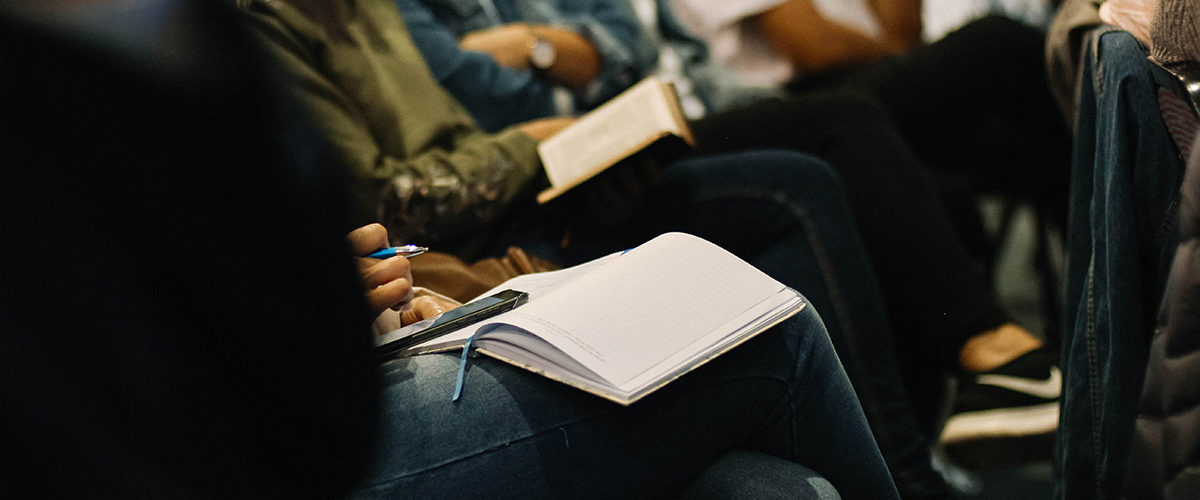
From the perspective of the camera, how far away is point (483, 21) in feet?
5.11

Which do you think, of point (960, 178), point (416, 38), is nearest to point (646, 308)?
point (416, 38)

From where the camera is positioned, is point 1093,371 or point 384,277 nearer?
point 384,277

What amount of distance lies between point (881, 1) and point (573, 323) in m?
1.42

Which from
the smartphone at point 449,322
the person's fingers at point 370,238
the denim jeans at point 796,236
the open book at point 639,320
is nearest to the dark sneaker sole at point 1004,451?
the denim jeans at point 796,236

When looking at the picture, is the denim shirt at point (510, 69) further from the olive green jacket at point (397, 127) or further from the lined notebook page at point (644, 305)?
the lined notebook page at point (644, 305)

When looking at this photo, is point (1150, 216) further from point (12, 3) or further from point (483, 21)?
point (483, 21)

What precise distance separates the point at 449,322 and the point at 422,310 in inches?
2.0

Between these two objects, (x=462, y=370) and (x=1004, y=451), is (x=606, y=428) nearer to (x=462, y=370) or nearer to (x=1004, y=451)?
(x=462, y=370)

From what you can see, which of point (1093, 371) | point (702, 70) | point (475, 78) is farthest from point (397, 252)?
point (702, 70)

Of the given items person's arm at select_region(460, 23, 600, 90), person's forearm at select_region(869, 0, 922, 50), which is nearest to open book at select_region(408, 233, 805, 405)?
person's arm at select_region(460, 23, 600, 90)

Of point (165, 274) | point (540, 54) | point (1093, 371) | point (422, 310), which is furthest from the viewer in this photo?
point (540, 54)

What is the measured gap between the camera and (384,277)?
0.64m

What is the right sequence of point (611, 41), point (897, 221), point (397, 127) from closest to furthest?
1. point (397, 127)
2. point (897, 221)
3. point (611, 41)

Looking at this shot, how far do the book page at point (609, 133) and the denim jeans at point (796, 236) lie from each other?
60mm
